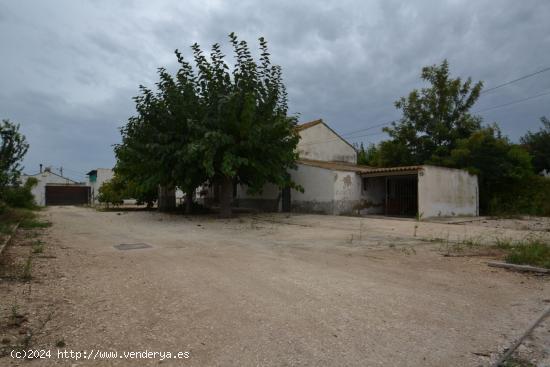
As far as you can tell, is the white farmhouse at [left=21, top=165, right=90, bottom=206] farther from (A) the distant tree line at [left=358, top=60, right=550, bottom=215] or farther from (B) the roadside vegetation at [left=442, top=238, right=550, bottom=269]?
(B) the roadside vegetation at [left=442, top=238, right=550, bottom=269]

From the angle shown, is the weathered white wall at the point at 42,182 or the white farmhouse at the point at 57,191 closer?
the weathered white wall at the point at 42,182

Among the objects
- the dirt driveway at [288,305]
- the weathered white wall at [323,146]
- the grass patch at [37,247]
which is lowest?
the dirt driveway at [288,305]

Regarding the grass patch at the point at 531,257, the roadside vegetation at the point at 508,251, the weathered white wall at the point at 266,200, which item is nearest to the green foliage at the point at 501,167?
the weathered white wall at the point at 266,200

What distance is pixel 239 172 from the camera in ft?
55.5

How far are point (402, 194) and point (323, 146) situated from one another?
22.6ft

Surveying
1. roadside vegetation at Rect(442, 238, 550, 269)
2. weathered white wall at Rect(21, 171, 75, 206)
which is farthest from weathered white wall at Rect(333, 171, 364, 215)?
weathered white wall at Rect(21, 171, 75, 206)

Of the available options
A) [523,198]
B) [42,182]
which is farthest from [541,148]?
[42,182]

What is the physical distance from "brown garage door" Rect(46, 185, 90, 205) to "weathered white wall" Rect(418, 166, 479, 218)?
38.3 metres

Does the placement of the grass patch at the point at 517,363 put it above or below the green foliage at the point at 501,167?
below

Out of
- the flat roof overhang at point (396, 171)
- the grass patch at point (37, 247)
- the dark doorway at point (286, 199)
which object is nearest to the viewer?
the grass patch at point (37, 247)

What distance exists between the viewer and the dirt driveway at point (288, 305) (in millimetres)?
3244

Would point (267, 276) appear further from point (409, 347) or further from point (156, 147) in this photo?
point (156, 147)

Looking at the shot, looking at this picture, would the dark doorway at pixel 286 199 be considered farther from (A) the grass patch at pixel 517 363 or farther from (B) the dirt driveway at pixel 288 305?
(A) the grass patch at pixel 517 363

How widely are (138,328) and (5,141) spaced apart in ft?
45.3
